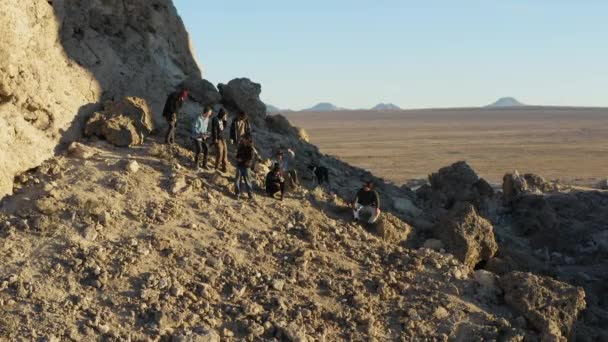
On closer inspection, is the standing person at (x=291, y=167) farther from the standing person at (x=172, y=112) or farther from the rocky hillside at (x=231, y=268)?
the standing person at (x=172, y=112)

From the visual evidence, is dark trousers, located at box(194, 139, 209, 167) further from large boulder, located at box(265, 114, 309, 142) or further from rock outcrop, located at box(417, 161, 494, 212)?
rock outcrop, located at box(417, 161, 494, 212)

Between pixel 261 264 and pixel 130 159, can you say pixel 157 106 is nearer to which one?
pixel 130 159

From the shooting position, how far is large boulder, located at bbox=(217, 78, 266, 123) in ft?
51.8

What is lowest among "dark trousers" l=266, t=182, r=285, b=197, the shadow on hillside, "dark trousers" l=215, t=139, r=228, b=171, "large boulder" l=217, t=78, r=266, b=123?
"dark trousers" l=266, t=182, r=285, b=197

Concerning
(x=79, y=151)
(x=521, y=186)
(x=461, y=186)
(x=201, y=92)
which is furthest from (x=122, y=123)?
(x=521, y=186)

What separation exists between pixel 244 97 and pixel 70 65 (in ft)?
15.5

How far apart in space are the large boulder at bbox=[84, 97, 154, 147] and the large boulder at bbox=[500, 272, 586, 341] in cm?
685

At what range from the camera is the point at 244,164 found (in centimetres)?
1140

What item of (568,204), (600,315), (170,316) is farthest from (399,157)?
(170,316)

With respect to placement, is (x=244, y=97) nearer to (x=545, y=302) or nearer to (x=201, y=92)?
(x=201, y=92)

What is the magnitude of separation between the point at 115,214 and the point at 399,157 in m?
36.6

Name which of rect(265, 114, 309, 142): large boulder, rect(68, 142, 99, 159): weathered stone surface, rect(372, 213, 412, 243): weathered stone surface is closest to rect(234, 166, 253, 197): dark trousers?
rect(372, 213, 412, 243): weathered stone surface

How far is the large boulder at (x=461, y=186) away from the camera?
17.4m

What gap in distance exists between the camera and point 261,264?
10.1 meters
